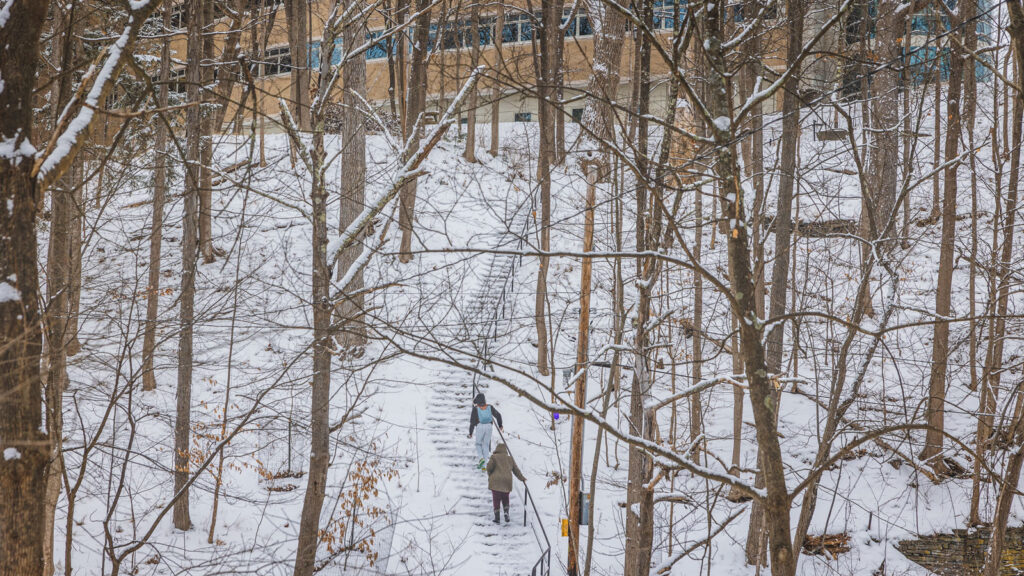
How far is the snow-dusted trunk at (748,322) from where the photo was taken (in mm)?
3393

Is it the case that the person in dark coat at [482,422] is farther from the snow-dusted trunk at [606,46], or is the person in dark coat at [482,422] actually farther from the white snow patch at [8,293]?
the white snow patch at [8,293]

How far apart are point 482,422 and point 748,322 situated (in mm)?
9147

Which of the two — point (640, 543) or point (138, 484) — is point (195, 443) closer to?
point (138, 484)

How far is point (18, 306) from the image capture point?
149 inches

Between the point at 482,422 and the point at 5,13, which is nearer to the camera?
the point at 5,13

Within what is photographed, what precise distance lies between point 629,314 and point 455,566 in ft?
14.2

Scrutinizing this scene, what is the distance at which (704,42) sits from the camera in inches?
145

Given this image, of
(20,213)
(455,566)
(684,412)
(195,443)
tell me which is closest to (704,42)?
(20,213)

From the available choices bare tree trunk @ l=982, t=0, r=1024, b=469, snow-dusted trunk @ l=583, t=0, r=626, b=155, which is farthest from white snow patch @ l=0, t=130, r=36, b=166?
bare tree trunk @ l=982, t=0, r=1024, b=469

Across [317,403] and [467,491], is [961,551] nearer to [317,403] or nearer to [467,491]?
[467,491]

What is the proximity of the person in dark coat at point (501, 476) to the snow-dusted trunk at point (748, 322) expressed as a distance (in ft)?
25.5

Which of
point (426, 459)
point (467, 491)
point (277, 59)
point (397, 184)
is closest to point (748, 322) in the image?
point (397, 184)

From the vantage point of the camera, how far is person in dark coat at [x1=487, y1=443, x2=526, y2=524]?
1105cm

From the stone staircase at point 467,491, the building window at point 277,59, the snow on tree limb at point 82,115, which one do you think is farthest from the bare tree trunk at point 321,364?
the stone staircase at point 467,491
